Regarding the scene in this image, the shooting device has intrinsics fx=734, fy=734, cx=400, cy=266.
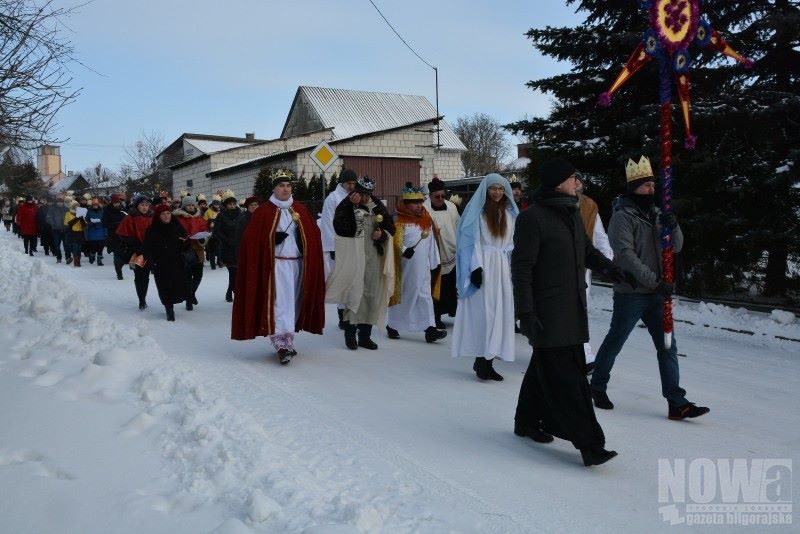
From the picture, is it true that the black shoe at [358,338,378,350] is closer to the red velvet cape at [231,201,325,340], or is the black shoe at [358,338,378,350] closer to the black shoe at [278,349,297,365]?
the red velvet cape at [231,201,325,340]

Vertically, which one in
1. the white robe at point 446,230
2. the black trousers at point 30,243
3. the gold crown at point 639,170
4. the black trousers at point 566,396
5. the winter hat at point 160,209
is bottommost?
the black trousers at point 566,396

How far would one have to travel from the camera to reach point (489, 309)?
22.6 ft

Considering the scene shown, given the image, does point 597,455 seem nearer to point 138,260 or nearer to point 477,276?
point 477,276

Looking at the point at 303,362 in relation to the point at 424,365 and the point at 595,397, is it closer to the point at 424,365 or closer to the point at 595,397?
the point at 424,365

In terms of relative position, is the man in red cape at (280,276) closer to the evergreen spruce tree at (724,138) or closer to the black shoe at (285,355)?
the black shoe at (285,355)

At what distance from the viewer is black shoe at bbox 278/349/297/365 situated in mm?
7563

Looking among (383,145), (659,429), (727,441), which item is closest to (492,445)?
(659,429)

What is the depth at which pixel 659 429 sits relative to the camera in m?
5.44

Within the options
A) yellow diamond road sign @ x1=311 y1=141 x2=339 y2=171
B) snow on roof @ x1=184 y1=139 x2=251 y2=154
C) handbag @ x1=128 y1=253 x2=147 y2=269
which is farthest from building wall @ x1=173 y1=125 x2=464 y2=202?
handbag @ x1=128 y1=253 x2=147 y2=269

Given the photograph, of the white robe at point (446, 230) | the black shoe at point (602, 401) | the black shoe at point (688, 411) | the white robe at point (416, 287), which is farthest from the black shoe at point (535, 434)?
the white robe at point (446, 230)

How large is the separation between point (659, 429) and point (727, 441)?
47 cm

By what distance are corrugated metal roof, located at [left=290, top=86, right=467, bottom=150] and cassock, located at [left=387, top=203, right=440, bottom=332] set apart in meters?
27.9

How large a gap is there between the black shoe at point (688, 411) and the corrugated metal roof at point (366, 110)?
31830mm

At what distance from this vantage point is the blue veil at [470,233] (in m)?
6.96
